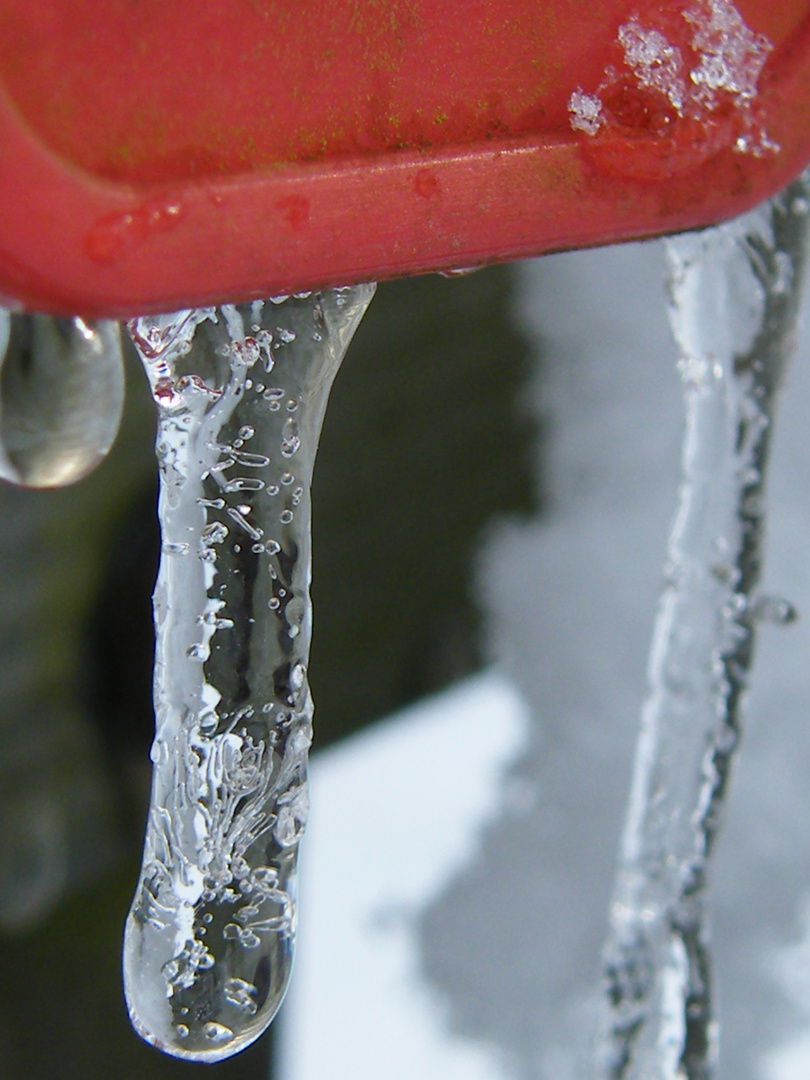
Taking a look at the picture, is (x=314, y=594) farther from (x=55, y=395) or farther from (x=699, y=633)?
(x=55, y=395)

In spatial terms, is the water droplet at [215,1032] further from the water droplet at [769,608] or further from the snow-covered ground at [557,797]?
the snow-covered ground at [557,797]

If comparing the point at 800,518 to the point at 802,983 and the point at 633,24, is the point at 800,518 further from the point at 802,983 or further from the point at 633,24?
the point at 633,24

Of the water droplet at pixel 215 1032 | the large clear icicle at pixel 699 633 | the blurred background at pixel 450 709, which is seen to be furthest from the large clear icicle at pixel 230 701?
the blurred background at pixel 450 709

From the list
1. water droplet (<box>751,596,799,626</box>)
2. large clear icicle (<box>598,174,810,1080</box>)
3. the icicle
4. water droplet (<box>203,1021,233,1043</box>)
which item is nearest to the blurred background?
large clear icicle (<box>598,174,810,1080</box>)

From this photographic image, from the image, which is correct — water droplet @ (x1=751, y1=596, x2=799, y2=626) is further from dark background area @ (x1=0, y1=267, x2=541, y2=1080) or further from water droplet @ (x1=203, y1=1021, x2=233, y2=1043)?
dark background area @ (x1=0, y1=267, x2=541, y2=1080)

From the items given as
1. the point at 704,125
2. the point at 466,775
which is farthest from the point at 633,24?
the point at 466,775
